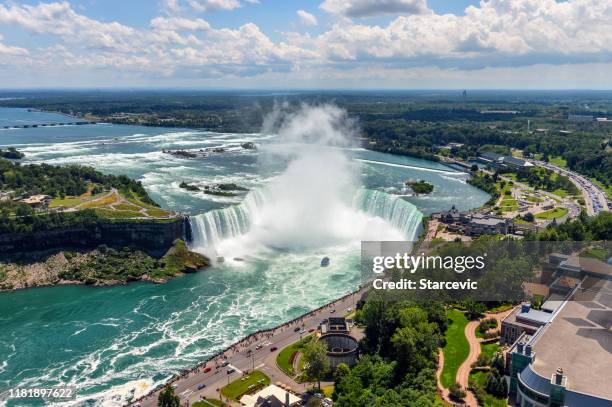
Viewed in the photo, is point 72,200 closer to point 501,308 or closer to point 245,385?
point 245,385

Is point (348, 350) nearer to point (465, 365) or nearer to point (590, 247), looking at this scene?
point (465, 365)

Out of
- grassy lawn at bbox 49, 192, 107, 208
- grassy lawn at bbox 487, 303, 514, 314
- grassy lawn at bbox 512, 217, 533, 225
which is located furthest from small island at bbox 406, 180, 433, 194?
grassy lawn at bbox 49, 192, 107, 208

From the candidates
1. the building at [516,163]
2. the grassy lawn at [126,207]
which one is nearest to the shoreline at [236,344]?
the grassy lawn at [126,207]

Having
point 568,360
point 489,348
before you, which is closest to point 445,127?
point 489,348

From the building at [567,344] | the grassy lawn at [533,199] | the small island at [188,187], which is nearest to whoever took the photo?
the building at [567,344]

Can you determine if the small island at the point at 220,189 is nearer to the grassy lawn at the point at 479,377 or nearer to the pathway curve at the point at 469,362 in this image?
the pathway curve at the point at 469,362

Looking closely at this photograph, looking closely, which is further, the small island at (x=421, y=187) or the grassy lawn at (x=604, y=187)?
the small island at (x=421, y=187)

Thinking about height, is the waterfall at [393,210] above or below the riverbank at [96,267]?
above
